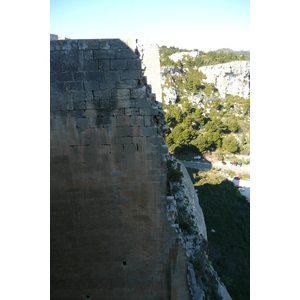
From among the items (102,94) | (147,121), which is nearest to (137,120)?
(147,121)

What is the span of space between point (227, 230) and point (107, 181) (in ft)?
38.6

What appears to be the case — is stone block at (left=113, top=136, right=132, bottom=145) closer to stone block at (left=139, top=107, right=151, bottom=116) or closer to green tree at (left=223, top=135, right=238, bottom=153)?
stone block at (left=139, top=107, right=151, bottom=116)

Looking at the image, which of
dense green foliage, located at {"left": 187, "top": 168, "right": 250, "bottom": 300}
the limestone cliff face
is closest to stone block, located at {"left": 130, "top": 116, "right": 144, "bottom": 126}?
dense green foliage, located at {"left": 187, "top": 168, "right": 250, "bottom": 300}

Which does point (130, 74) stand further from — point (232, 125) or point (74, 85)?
point (232, 125)

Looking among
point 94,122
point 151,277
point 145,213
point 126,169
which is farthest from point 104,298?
point 94,122

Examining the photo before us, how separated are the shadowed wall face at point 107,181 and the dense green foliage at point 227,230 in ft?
21.6

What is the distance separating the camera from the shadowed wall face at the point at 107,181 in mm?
3492

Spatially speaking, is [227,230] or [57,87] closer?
[57,87]

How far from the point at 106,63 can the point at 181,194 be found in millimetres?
5969

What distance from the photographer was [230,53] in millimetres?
46938

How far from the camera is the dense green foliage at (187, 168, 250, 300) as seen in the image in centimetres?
971

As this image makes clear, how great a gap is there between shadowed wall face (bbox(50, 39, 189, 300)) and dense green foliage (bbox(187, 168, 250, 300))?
21.6 ft

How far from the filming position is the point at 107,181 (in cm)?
394

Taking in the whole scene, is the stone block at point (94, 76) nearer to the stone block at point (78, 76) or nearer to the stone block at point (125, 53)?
the stone block at point (78, 76)
